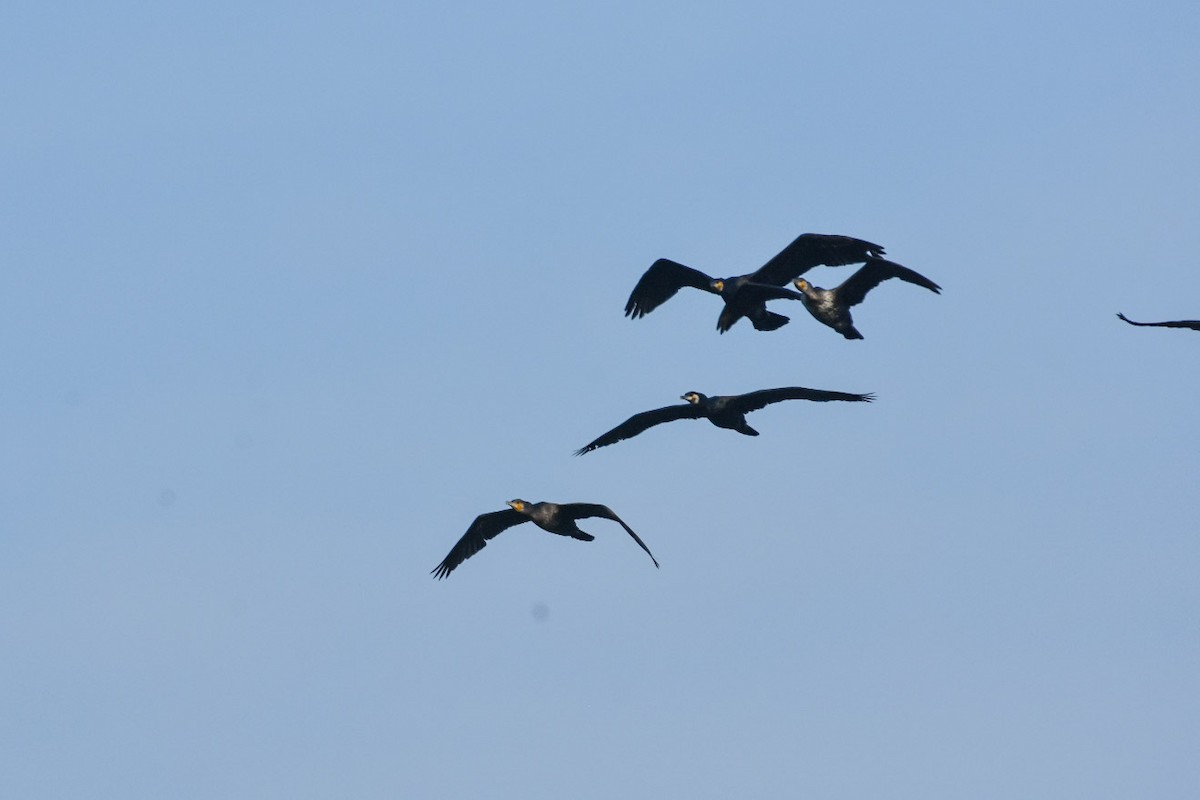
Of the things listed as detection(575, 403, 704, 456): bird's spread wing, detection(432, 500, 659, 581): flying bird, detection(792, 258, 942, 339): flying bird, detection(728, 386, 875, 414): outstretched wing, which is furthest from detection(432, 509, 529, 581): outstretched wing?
detection(792, 258, 942, 339): flying bird

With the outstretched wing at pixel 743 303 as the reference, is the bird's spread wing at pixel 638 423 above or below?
below

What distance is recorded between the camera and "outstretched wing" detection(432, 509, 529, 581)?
30.7 m

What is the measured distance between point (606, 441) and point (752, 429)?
2.79 meters

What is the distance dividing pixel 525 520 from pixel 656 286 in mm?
5910

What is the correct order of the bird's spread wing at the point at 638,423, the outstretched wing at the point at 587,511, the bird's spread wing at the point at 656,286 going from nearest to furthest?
the outstretched wing at the point at 587,511 → the bird's spread wing at the point at 638,423 → the bird's spread wing at the point at 656,286

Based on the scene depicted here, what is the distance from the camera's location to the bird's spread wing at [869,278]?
2828cm

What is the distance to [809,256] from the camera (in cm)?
3039

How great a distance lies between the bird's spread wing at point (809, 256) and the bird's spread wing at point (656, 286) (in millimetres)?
2305

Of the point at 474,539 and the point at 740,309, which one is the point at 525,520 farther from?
the point at 740,309

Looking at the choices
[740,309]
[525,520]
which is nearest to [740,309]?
[740,309]

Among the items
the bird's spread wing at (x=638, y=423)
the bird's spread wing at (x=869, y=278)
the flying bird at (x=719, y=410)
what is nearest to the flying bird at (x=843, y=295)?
the bird's spread wing at (x=869, y=278)

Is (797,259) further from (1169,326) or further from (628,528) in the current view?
(1169,326)

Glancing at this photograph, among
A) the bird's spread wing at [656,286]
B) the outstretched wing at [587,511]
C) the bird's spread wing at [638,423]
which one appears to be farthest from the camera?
the bird's spread wing at [656,286]

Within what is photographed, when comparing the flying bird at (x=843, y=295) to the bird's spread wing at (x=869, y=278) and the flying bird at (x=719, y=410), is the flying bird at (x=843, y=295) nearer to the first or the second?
the bird's spread wing at (x=869, y=278)
